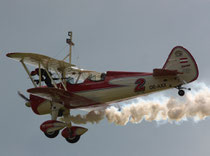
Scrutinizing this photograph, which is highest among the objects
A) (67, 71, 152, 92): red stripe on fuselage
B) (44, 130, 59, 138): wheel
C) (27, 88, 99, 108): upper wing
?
(67, 71, 152, 92): red stripe on fuselage

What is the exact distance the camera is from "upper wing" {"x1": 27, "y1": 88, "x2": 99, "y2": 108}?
18.0 metres

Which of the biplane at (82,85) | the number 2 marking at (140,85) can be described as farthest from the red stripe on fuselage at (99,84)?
the number 2 marking at (140,85)

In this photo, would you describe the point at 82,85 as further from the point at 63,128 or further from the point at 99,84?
the point at 63,128

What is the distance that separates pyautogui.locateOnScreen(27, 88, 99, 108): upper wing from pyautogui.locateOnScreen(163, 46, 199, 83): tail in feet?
12.9

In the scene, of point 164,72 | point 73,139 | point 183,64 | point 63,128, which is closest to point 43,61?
point 63,128

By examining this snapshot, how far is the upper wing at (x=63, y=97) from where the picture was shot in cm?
1803

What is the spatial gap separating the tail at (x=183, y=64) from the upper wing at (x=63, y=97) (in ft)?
12.9

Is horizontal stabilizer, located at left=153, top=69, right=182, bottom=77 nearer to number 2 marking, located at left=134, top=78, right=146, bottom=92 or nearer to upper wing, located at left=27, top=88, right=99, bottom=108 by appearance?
number 2 marking, located at left=134, top=78, right=146, bottom=92

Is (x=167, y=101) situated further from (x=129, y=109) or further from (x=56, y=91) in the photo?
(x=56, y=91)

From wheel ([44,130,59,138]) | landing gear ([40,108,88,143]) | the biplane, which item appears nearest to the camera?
the biplane

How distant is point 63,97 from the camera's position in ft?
61.9

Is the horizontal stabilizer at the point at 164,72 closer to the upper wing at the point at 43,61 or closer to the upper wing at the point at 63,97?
the upper wing at the point at 63,97

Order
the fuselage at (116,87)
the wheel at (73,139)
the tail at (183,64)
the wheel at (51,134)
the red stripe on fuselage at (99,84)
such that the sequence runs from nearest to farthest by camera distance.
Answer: the tail at (183,64), the fuselage at (116,87), the red stripe on fuselage at (99,84), the wheel at (51,134), the wheel at (73,139)

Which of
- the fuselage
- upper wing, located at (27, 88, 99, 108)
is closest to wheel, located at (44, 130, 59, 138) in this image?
the fuselage
